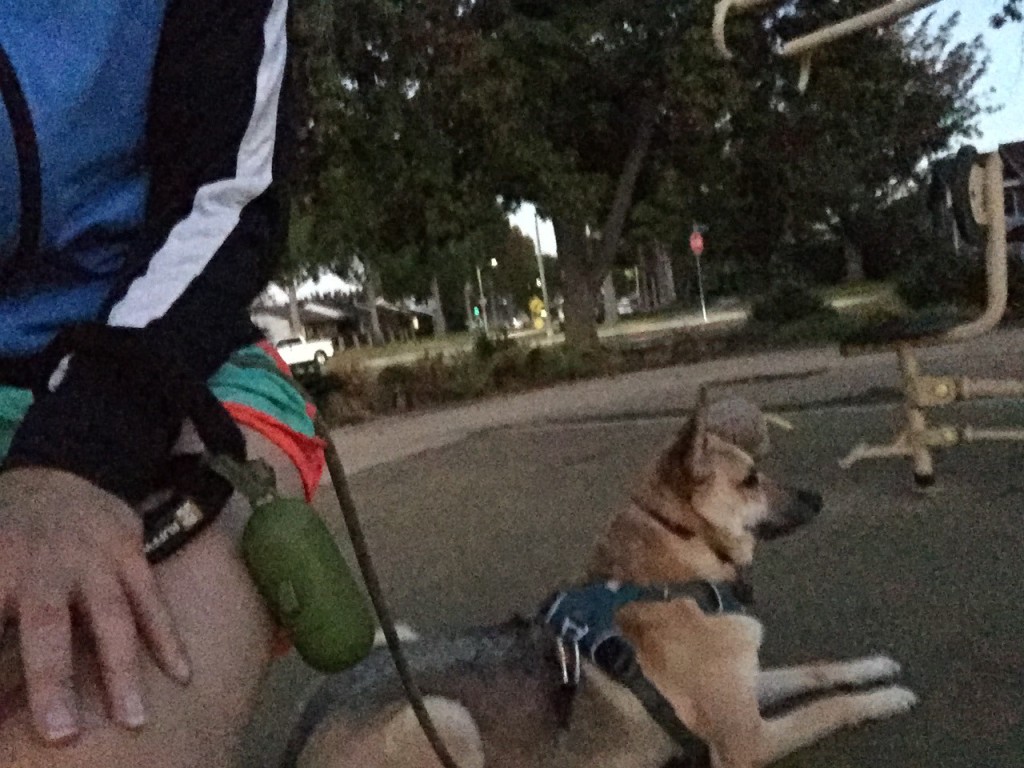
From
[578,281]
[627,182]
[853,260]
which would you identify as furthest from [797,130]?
[853,260]

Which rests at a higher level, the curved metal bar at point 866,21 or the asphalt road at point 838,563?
the curved metal bar at point 866,21

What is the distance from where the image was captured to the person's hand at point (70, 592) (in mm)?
578

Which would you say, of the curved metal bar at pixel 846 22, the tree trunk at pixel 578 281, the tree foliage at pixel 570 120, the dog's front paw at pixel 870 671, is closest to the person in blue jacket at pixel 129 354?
A: the dog's front paw at pixel 870 671

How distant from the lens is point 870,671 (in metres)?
2.26

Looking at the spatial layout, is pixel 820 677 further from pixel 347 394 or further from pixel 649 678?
pixel 347 394

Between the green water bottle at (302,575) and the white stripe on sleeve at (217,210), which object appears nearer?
the green water bottle at (302,575)

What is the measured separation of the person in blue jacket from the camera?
1.98 feet

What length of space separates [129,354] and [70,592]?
0.61 ft

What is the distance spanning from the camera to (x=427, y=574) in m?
3.61

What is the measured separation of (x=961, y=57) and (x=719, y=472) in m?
15.8

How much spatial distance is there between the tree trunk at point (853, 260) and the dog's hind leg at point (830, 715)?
23219 millimetres

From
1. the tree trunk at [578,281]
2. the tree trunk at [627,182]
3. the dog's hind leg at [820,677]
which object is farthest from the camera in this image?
the tree trunk at [578,281]

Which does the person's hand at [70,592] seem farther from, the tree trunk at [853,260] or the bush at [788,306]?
the tree trunk at [853,260]

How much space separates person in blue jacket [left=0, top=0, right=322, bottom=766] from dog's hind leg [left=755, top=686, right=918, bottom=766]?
4.79 ft
